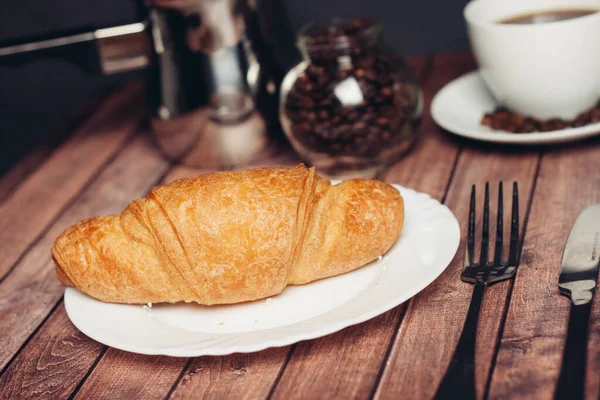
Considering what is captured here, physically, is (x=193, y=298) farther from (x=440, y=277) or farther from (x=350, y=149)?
(x=350, y=149)

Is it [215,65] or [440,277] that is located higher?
[215,65]

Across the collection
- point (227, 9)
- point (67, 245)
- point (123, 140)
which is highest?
point (227, 9)

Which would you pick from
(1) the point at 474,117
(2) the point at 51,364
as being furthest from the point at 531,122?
(2) the point at 51,364

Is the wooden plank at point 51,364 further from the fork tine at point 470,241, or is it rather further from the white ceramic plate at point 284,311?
the fork tine at point 470,241

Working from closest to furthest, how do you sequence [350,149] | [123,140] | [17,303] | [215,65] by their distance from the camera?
[17,303] → [350,149] → [215,65] → [123,140]

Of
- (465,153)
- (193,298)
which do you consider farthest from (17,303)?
(465,153)

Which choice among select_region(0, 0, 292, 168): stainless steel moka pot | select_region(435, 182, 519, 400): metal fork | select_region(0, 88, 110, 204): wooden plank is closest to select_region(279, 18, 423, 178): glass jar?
select_region(0, 0, 292, 168): stainless steel moka pot

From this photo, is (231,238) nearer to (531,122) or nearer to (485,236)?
(485,236)
